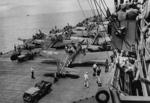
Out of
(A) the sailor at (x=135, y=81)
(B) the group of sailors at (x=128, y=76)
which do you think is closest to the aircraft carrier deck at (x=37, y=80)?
(B) the group of sailors at (x=128, y=76)

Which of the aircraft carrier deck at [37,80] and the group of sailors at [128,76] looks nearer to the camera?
the group of sailors at [128,76]

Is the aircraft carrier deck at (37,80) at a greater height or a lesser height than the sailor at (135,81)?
lesser

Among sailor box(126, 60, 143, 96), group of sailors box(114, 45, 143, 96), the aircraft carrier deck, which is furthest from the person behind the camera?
the aircraft carrier deck

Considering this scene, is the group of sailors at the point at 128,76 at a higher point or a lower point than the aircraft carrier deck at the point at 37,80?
higher

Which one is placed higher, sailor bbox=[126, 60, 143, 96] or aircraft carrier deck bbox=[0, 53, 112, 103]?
sailor bbox=[126, 60, 143, 96]

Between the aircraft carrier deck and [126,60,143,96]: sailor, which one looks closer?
[126,60,143,96]: sailor

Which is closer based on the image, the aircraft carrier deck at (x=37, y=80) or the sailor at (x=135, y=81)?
the sailor at (x=135, y=81)

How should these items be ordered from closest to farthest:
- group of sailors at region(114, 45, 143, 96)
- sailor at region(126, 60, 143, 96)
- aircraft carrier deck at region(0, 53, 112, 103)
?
sailor at region(126, 60, 143, 96)
group of sailors at region(114, 45, 143, 96)
aircraft carrier deck at region(0, 53, 112, 103)

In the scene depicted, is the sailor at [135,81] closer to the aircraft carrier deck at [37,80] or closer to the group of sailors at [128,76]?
the group of sailors at [128,76]

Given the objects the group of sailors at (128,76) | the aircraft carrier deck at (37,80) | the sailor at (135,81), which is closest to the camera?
the sailor at (135,81)

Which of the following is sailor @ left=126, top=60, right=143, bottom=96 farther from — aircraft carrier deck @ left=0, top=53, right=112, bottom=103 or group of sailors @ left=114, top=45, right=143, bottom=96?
aircraft carrier deck @ left=0, top=53, right=112, bottom=103

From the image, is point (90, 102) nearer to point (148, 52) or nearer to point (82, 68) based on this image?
point (148, 52)

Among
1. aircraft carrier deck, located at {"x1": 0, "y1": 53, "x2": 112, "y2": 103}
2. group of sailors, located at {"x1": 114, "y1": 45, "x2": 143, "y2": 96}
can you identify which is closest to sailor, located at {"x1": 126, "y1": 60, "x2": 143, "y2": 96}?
group of sailors, located at {"x1": 114, "y1": 45, "x2": 143, "y2": 96}

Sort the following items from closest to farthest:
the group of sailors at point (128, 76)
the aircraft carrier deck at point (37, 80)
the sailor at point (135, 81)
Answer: the sailor at point (135, 81), the group of sailors at point (128, 76), the aircraft carrier deck at point (37, 80)
